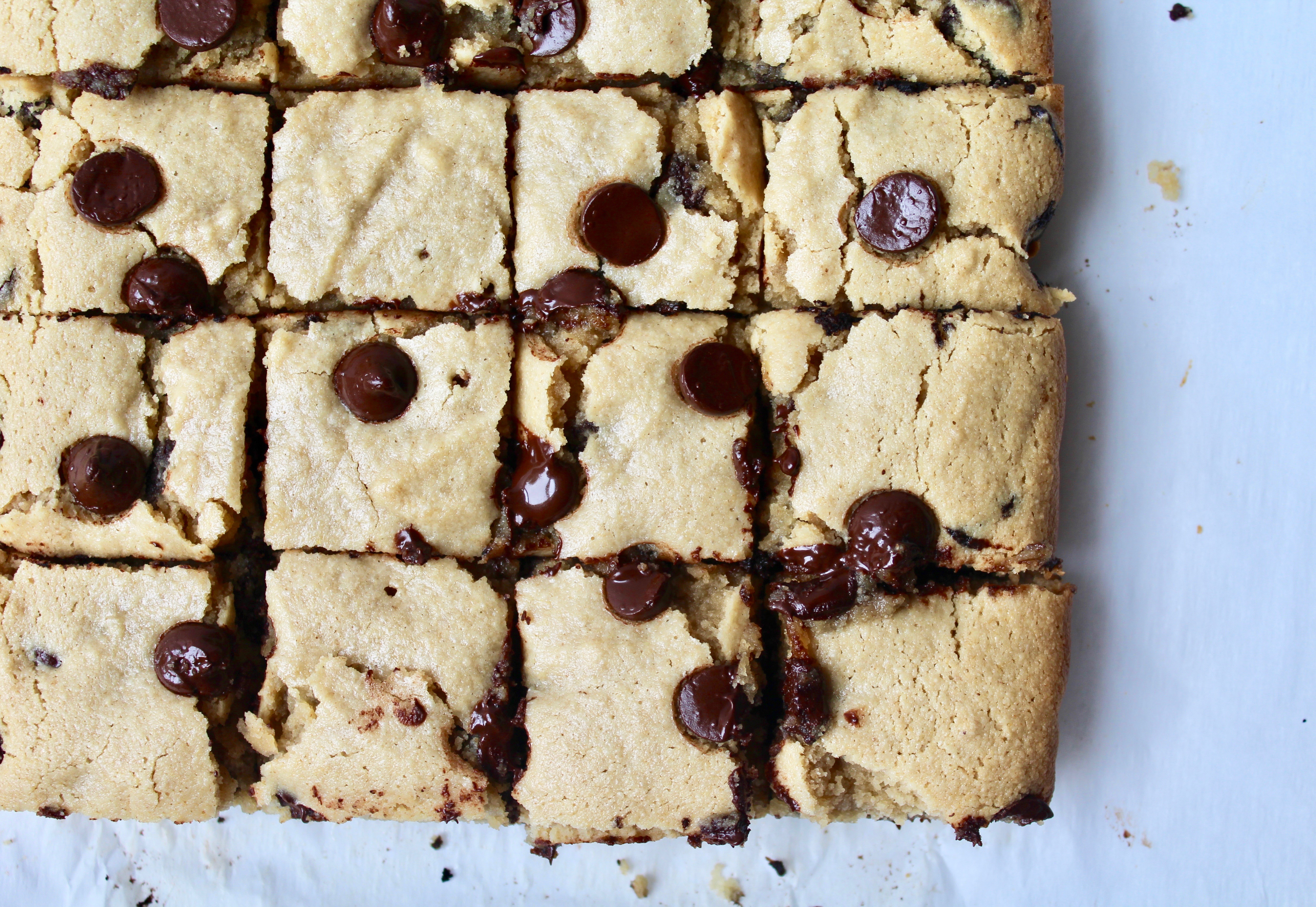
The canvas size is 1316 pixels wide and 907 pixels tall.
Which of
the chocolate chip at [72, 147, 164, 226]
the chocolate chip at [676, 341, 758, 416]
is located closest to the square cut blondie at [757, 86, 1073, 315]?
the chocolate chip at [676, 341, 758, 416]

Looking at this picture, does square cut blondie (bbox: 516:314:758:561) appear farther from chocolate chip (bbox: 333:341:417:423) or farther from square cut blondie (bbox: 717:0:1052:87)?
square cut blondie (bbox: 717:0:1052:87)

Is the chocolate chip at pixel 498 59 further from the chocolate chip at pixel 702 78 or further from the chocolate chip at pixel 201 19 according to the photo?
the chocolate chip at pixel 201 19

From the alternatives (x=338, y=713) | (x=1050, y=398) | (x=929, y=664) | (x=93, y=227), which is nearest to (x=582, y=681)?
(x=338, y=713)

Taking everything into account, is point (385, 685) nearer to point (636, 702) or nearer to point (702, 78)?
point (636, 702)

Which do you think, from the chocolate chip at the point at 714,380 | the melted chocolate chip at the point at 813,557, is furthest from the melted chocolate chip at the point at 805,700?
the chocolate chip at the point at 714,380

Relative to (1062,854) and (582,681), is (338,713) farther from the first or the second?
(1062,854)

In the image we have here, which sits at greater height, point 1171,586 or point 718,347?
point 718,347

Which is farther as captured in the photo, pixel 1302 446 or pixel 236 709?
pixel 1302 446
